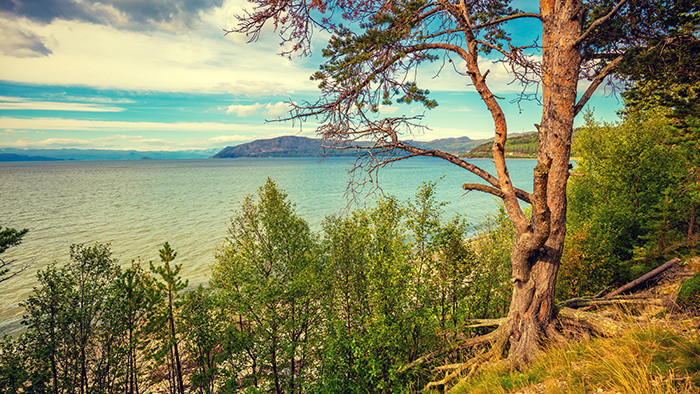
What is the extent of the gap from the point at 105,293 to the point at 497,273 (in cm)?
2343

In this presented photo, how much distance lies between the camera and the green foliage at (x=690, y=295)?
22.2 feet

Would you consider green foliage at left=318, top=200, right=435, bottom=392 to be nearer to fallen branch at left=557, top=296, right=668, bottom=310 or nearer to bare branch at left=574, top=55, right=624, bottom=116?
fallen branch at left=557, top=296, right=668, bottom=310

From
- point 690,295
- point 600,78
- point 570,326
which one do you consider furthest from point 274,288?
point 600,78

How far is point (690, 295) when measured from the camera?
6.98m

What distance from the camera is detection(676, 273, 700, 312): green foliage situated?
6.76 m

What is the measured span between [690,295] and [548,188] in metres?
5.00

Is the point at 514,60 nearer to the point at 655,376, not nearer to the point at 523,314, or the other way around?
the point at 523,314

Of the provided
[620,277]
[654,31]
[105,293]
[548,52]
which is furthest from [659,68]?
[105,293]

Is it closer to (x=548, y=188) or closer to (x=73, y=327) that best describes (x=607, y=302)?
(x=548, y=188)

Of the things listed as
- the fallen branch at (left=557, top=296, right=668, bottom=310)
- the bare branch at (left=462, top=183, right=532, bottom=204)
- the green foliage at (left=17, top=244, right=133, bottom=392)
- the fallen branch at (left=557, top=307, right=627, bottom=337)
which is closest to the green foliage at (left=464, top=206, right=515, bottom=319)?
the fallen branch at (left=557, top=296, right=668, bottom=310)

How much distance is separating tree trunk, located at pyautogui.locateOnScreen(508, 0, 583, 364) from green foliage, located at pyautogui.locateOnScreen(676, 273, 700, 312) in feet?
11.7

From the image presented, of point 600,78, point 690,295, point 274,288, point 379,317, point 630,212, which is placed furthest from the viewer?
point 630,212

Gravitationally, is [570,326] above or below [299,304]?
above

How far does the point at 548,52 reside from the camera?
5.88 metres
